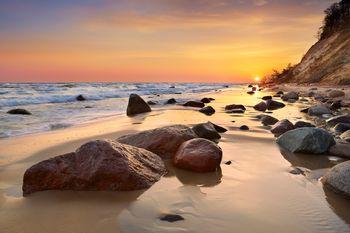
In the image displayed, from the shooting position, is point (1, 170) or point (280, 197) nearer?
point (280, 197)

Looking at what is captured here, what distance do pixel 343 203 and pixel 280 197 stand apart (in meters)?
0.56

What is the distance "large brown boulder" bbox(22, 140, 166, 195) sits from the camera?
11.6 feet

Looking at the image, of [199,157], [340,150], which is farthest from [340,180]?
[340,150]

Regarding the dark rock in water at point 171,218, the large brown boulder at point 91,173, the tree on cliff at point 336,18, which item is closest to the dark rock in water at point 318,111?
the large brown boulder at point 91,173

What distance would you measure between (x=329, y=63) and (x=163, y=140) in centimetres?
2909

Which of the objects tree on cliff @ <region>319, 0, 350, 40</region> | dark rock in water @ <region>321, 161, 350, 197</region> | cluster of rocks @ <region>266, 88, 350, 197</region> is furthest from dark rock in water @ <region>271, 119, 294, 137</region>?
tree on cliff @ <region>319, 0, 350, 40</region>

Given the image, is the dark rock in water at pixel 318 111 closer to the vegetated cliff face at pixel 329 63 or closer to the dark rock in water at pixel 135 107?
the dark rock in water at pixel 135 107

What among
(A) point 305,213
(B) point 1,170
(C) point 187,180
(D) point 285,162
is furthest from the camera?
(D) point 285,162

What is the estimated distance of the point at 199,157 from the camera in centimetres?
428

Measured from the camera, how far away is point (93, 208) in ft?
9.89

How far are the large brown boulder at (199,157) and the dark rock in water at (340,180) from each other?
128 centimetres

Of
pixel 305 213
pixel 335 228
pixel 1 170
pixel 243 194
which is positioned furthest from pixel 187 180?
pixel 1 170

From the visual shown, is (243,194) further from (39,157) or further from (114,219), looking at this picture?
(39,157)

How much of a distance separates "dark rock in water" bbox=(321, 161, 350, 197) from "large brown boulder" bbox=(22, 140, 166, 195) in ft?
6.05
